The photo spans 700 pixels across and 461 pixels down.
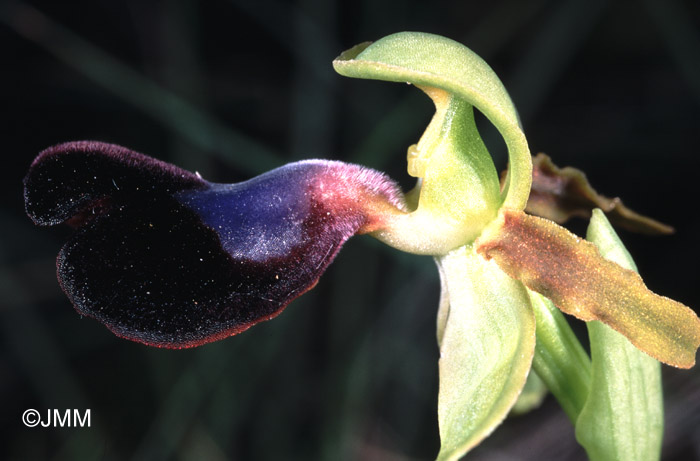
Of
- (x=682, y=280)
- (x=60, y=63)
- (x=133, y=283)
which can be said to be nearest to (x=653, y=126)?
(x=682, y=280)

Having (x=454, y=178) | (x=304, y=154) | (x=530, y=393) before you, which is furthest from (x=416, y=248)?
(x=304, y=154)

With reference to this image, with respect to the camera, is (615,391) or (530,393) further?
(530,393)

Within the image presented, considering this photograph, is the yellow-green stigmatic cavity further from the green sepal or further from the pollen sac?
the green sepal

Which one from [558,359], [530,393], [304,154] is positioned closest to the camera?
[558,359]

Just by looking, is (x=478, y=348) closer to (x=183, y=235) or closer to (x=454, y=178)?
(x=454, y=178)

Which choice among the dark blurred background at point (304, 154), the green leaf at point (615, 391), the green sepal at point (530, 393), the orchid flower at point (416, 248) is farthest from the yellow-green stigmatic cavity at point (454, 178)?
the dark blurred background at point (304, 154)

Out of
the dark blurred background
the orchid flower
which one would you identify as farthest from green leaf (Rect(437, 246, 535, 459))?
the dark blurred background

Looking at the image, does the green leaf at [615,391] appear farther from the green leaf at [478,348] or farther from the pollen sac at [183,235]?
the pollen sac at [183,235]
